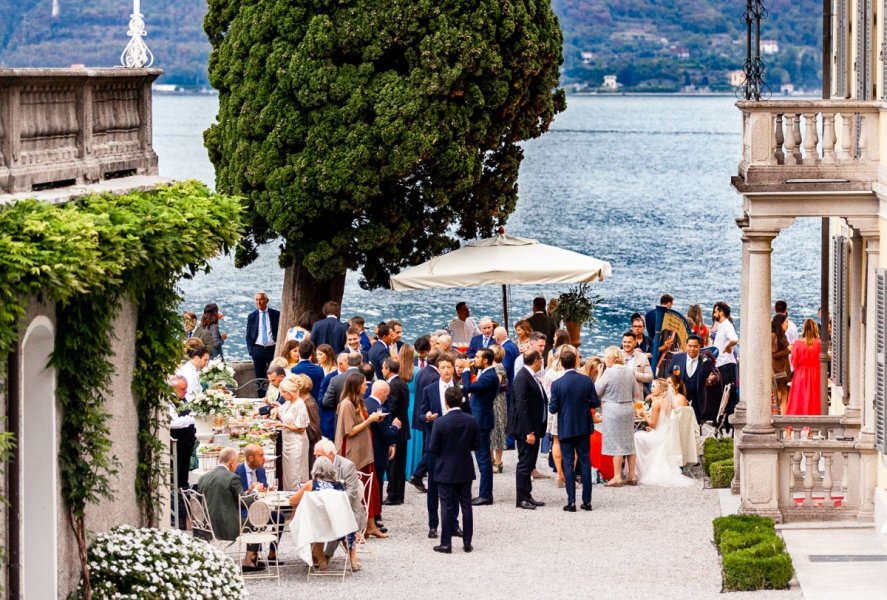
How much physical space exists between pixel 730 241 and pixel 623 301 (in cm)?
2877

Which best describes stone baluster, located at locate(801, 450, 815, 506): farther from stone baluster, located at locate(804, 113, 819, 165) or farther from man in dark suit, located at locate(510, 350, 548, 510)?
stone baluster, located at locate(804, 113, 819, 165)

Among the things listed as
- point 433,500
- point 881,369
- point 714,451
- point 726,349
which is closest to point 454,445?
point 433,500

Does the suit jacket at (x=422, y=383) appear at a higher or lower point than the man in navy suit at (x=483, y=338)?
lower

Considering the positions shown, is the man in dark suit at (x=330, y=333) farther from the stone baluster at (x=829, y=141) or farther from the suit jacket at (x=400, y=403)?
the stone baluster at (x=829, y=141)

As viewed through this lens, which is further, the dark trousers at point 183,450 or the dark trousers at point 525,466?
the dark trousers at point 525,466

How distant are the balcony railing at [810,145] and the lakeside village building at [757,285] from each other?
0.01m

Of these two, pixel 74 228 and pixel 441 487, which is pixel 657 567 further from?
pixel 74 228

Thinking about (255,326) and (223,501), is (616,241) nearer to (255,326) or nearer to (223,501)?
(255,326)

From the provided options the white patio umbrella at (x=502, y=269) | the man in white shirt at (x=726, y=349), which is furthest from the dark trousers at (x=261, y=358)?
the man in white shirt at (x=726, y=349)

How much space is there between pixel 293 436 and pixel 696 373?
20.8 feet

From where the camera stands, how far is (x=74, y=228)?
10.6 m

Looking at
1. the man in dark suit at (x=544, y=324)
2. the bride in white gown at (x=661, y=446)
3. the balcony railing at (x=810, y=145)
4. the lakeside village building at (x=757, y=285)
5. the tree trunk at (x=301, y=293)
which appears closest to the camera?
the lakeside village building at (x=757, y=285)

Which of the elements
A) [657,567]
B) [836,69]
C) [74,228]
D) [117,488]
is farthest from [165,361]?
[836,69]

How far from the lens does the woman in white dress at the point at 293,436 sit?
17062 millimetres
